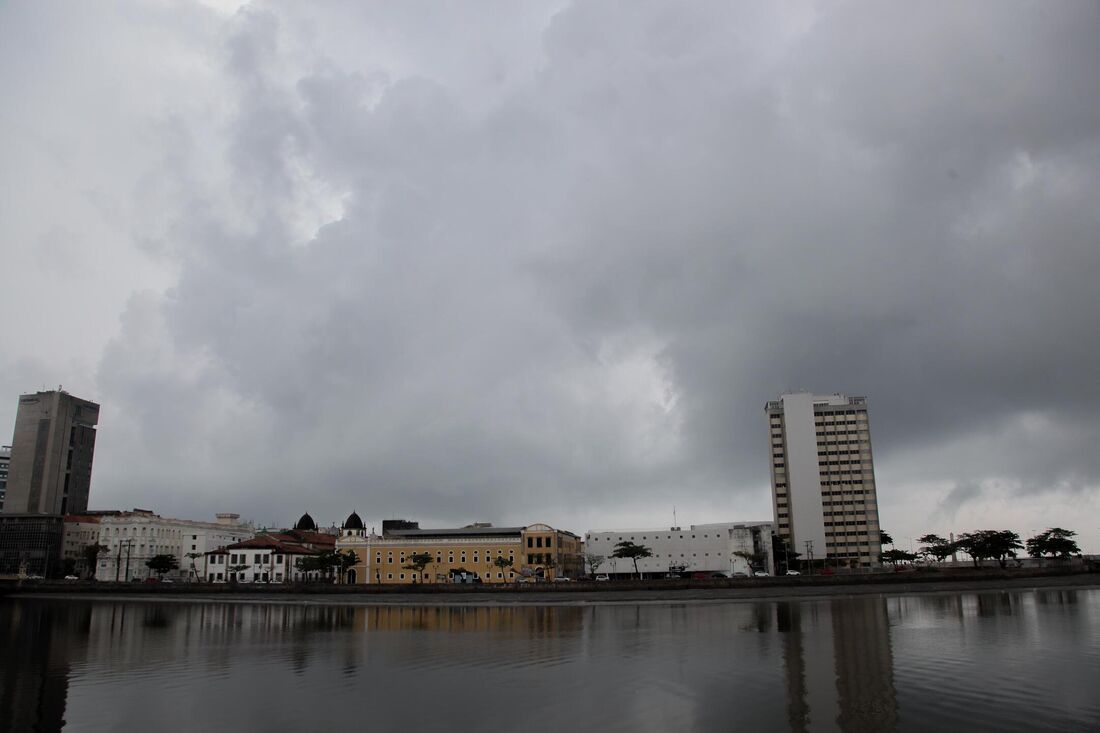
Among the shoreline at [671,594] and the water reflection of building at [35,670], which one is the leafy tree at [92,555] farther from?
the water reflection of building at [35,670]

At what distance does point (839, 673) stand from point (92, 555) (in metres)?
141

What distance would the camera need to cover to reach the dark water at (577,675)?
26078 mm

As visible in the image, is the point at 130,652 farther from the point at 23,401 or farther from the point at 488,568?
the point at 23,401

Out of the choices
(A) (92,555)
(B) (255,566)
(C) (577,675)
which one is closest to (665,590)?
(C) (577,675)

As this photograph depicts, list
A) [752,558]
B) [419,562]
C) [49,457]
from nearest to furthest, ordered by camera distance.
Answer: [419,562] < [752,558] < [49,457]

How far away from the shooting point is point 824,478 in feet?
527

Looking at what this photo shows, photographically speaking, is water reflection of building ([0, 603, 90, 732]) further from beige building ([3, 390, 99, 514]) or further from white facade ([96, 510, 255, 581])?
beige building ([3, 390, 99, 514])

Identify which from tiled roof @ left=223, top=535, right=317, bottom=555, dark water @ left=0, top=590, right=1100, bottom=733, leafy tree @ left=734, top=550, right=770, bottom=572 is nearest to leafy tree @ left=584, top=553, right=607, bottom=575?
leafy tree @ left=734, top=550, right=770, bottom=572

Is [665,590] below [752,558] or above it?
below

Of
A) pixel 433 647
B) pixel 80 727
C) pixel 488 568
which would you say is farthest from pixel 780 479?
pixel 80 727

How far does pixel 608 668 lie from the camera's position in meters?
36.2

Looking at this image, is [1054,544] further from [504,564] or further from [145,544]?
[145,544]

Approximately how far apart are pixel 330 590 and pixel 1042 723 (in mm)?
94415

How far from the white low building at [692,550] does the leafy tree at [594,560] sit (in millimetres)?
443
